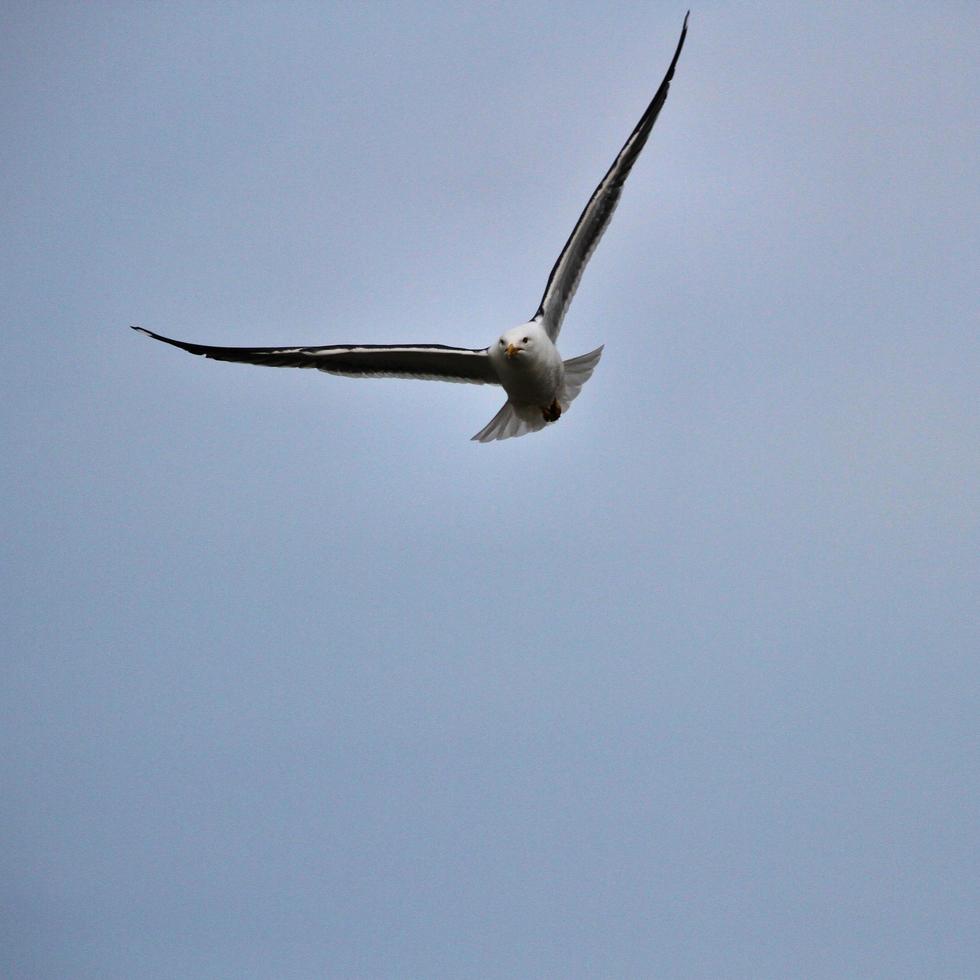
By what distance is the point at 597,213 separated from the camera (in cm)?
1499

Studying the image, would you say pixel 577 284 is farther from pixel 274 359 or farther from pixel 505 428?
pixel 274 359

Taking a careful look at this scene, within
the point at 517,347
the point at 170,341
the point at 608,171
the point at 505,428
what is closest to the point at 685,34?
the point at 608,171

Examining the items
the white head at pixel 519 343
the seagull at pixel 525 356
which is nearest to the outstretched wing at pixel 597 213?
the seagull at pixel 525 356

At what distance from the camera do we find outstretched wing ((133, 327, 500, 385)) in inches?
599

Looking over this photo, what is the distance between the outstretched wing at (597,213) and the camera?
1484cm

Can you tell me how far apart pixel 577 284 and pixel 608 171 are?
1326 millimetres

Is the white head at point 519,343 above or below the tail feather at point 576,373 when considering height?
below

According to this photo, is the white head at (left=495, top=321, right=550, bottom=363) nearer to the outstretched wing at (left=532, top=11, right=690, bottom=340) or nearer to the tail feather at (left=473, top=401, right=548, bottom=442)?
the outstretched wing at (left=532, top=11, right=690, bottom=340)

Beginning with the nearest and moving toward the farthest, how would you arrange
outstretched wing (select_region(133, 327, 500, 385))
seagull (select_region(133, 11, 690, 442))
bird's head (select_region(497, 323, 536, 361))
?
bird's head (select_region(497, 323, 536, 361)), seagull (select_region(133, 11, 690, 442)), outstretched wing (select_region(133, 327, 500, 385))

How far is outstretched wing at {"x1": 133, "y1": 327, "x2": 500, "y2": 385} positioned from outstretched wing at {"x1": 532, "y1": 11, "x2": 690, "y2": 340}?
39.6 inches

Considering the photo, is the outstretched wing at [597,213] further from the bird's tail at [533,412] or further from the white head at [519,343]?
the bird's tail at [533,412]

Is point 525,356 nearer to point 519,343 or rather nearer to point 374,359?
point 519,343

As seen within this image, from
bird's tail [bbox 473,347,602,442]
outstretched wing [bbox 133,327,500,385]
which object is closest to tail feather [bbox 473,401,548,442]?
bird's tail [bbox 473,347,602,442]

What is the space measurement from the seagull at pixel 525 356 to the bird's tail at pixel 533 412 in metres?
0.01
